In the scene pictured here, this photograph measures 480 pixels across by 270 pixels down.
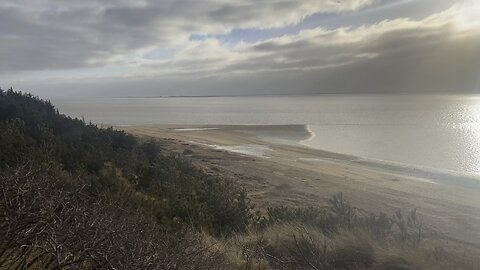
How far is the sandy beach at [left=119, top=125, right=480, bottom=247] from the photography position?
13.7 metres

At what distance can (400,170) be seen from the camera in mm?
24203

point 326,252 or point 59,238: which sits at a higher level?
point 59,238

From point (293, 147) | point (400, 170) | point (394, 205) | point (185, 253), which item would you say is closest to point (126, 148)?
point (394, 205)

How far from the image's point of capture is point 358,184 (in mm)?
19000

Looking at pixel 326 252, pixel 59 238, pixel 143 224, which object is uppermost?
pixel 59 238

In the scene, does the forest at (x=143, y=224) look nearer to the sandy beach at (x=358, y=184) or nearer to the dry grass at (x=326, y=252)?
the dry grass at (x=326, y=252)

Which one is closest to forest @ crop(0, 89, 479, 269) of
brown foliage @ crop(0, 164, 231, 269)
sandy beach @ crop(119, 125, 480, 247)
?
brown foliage @ crop(0, 164, 231, 269)

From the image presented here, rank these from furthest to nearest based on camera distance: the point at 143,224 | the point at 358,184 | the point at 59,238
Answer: the point at 358,184, the point at 143,224, the point at 59,238

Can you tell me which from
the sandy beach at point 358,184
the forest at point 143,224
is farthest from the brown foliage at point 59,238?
the sandy beach at point 358,184

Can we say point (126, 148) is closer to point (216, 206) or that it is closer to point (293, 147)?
point (216, 206)

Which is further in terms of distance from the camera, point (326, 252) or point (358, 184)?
point (358, 184)

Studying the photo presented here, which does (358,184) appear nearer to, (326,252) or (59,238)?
(326,252)

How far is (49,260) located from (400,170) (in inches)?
898

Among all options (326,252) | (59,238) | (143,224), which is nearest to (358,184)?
(326,252)
